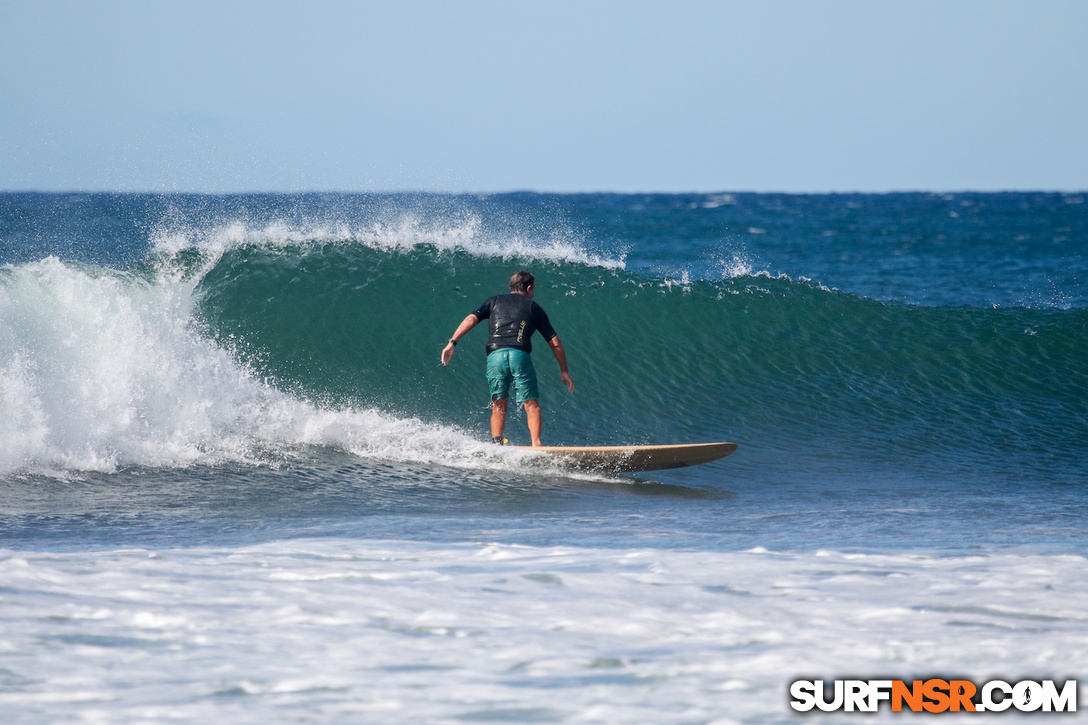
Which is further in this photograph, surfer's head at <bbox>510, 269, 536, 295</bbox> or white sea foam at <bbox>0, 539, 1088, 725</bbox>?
surfer's head at <bbox>510, 269, 536, 295</bbox>

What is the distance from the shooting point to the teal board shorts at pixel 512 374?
7.34m

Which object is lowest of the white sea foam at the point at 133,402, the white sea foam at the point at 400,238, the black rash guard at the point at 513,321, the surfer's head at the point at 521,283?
the white sea foam at the point at 133,402

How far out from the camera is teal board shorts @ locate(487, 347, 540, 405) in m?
7.34

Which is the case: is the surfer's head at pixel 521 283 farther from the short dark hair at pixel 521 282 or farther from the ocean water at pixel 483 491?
the ocean water at pixel 483 491

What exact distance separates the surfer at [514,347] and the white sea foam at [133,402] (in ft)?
1.26

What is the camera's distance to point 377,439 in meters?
7.64

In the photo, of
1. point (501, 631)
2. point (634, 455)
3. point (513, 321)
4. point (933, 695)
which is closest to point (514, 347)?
point (513, 321)

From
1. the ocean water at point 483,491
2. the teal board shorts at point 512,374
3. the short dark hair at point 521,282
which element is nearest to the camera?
the ocean water at point 483,491

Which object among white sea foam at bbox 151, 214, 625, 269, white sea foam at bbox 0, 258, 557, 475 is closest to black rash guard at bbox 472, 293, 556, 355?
white sea foam at bbox 0, 258, 557, 475

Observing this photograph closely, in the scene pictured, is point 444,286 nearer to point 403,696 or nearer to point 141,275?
point 141,275

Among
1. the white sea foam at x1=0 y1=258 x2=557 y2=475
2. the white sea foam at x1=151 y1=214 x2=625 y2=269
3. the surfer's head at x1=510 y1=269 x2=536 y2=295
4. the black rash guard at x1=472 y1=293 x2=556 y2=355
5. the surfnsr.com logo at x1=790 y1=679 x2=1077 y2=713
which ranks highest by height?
the white sea foam at x1=151 y1=214 x2=625 y2=269

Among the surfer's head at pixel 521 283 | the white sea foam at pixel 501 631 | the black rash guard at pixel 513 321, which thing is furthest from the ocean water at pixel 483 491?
the surfer's head at pixel 521 283

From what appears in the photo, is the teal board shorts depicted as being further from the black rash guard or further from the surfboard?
the surfboard

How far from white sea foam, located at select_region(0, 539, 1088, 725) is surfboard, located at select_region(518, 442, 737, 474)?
2.35m
